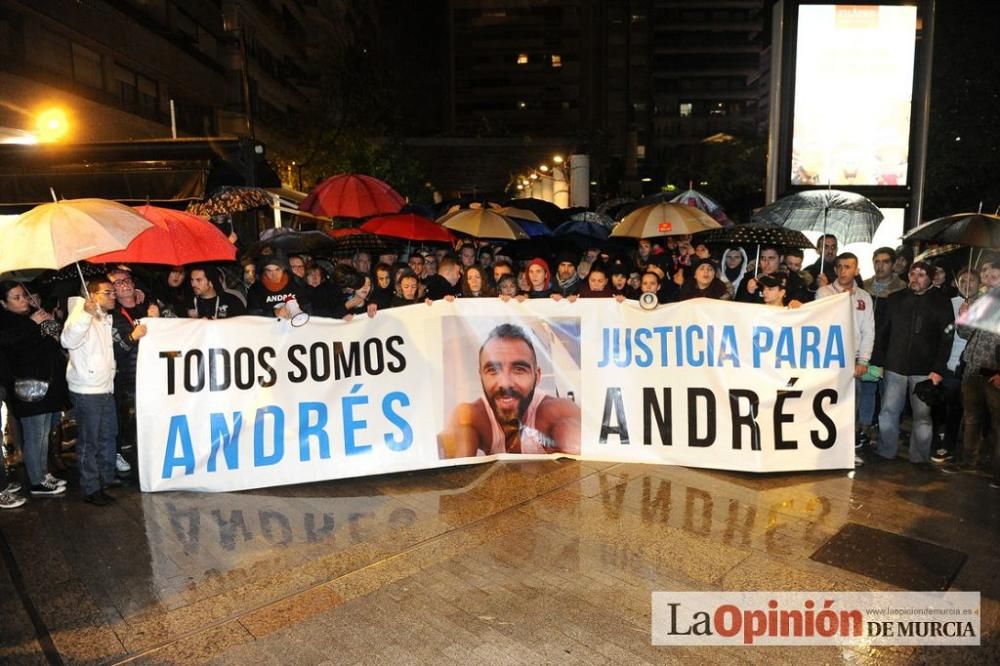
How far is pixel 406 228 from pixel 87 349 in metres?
4.40

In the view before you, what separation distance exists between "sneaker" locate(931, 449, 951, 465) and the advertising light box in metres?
6.62

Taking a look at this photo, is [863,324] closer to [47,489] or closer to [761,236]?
[761,236]

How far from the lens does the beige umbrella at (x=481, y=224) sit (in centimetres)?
934

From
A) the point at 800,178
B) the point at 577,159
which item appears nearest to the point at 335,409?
the point at 800,178

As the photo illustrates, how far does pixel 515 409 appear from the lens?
6379 mm

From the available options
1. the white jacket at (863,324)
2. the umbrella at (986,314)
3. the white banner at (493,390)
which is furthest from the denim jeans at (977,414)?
the umbrella at (986,314)

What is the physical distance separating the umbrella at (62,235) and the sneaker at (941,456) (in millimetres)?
6992

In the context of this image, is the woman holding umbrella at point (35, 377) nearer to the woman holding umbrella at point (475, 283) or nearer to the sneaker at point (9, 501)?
the sneaker at point (9, 501)

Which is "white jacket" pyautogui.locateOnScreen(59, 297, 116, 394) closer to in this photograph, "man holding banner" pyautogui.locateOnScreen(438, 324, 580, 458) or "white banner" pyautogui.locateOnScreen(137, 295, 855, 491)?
"white banner" pyautogui.locateOnScreen(137, 295, 855, 491)

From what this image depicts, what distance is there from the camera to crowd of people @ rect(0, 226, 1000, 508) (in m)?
5.59

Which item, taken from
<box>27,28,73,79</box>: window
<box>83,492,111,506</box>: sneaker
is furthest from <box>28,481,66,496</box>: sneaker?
<box>27,28,73,79</box>: window

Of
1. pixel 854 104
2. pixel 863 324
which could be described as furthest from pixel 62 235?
pixel 854 104

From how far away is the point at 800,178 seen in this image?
12055 millimetres

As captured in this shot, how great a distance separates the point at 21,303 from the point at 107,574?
247 cm
